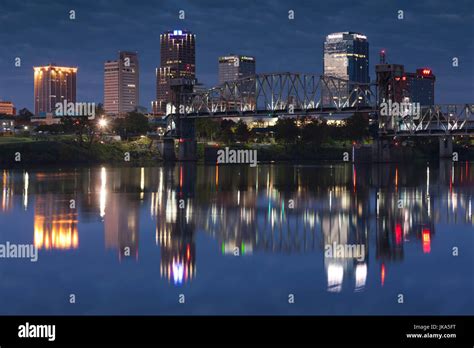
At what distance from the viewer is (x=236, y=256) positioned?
89.6 ft

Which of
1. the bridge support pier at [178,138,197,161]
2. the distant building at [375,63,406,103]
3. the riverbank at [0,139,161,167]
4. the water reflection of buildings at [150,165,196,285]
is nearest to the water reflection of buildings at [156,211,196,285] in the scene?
the water reflection of buildings at [150,165,196,285]

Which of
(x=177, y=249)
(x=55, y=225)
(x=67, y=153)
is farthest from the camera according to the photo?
(x=67, y=153)

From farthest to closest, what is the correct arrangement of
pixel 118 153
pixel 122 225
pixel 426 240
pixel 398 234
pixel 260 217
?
pixel 118 153, pixel 260 217, pixel 122 225, pixel 398 234, pixel 426 240

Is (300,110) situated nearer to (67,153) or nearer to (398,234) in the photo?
(67,153)

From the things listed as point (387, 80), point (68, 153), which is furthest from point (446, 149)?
point (68, 153)

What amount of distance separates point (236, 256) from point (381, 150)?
126 meters

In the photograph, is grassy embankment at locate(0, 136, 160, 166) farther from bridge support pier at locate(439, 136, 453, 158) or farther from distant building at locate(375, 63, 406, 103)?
bridge support pier at locate(439, 136, 453, 158)

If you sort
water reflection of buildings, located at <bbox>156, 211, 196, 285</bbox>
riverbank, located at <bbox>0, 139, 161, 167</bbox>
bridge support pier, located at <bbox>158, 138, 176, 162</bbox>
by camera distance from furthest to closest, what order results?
bridge support pier, located at <bbox>158, 138, 176, 162</bbox> < riverbank, located at <bbox>0, 139, 161, 167</bbox> < water reflection of buildings, located at <bbox>156, 211, 196, 285</bbox>

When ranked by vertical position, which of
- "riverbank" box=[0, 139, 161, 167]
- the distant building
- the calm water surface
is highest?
the distant building

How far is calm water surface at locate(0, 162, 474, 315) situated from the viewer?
2030cm

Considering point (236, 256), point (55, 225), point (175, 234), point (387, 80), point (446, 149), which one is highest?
point (387, 80)

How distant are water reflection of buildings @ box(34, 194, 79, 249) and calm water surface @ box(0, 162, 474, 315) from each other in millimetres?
96
